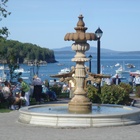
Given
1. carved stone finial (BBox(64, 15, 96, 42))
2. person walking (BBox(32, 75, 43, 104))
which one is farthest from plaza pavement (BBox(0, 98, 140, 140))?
person walking (BBox(32, 75, 43, 104))

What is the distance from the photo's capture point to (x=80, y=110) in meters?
17.4

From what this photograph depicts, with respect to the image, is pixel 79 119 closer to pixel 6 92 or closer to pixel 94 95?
pixel 94 95

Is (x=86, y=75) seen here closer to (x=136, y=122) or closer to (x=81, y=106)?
(x=81, y=106)

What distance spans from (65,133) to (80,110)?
3.22 m

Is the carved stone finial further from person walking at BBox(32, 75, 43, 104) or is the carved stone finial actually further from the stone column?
person walking at BBox(32, 75, 43, 104)

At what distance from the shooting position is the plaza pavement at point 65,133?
13.5 meters

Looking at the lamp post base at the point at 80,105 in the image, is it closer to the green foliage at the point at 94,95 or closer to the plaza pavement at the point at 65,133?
the plaza pavement at the point at 65,133

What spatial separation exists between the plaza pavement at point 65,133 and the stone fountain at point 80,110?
0.33 m

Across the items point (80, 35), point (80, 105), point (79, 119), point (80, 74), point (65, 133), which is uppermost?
point (80, 35)

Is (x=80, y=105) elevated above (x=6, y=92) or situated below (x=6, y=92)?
below

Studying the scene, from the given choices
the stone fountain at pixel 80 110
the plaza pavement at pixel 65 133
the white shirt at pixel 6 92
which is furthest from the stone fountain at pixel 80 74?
the white shirt at pixel 6 92

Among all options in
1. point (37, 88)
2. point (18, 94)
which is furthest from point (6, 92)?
point (37, 88)

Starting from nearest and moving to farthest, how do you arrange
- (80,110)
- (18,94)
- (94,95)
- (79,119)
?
1. (79,119)
2. (80,110)
3. (18,94)
4. (94,95)

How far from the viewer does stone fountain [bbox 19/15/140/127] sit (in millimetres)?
15305
